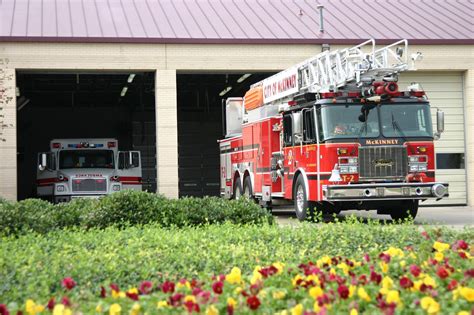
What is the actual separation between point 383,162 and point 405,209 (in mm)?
2158

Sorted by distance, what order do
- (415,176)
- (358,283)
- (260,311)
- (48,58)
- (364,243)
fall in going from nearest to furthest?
(260,311) → (358,283) → (364,243) → (415,176) → (48,58)

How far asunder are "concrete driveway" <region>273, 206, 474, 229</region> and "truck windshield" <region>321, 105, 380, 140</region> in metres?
2.39

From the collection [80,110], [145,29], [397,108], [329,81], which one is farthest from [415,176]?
[80,110]

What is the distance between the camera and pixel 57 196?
2397 centimetres

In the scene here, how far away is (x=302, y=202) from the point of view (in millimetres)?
17500

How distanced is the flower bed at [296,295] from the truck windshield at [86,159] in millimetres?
19082

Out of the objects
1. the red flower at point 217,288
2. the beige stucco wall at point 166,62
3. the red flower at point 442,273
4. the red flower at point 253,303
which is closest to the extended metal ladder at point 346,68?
the beige stucco wall at point 166,62

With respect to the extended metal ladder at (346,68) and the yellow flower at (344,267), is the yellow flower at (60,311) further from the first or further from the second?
the extended metal ladder at (346,68)

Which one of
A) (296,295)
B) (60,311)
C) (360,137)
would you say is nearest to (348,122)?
(360,137)

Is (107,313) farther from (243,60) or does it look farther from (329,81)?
(243,60)

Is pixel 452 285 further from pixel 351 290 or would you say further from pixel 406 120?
pixel 406 120

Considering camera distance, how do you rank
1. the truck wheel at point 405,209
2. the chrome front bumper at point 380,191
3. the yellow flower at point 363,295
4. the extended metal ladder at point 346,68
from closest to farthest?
the yellow flower at point 363,295 → the chrome front bumper at point 380,191 → the extended metal ladder at point 346,68 → the truck wheel at point 405,209

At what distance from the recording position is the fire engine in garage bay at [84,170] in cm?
2409

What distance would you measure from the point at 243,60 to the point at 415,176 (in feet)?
29.0
